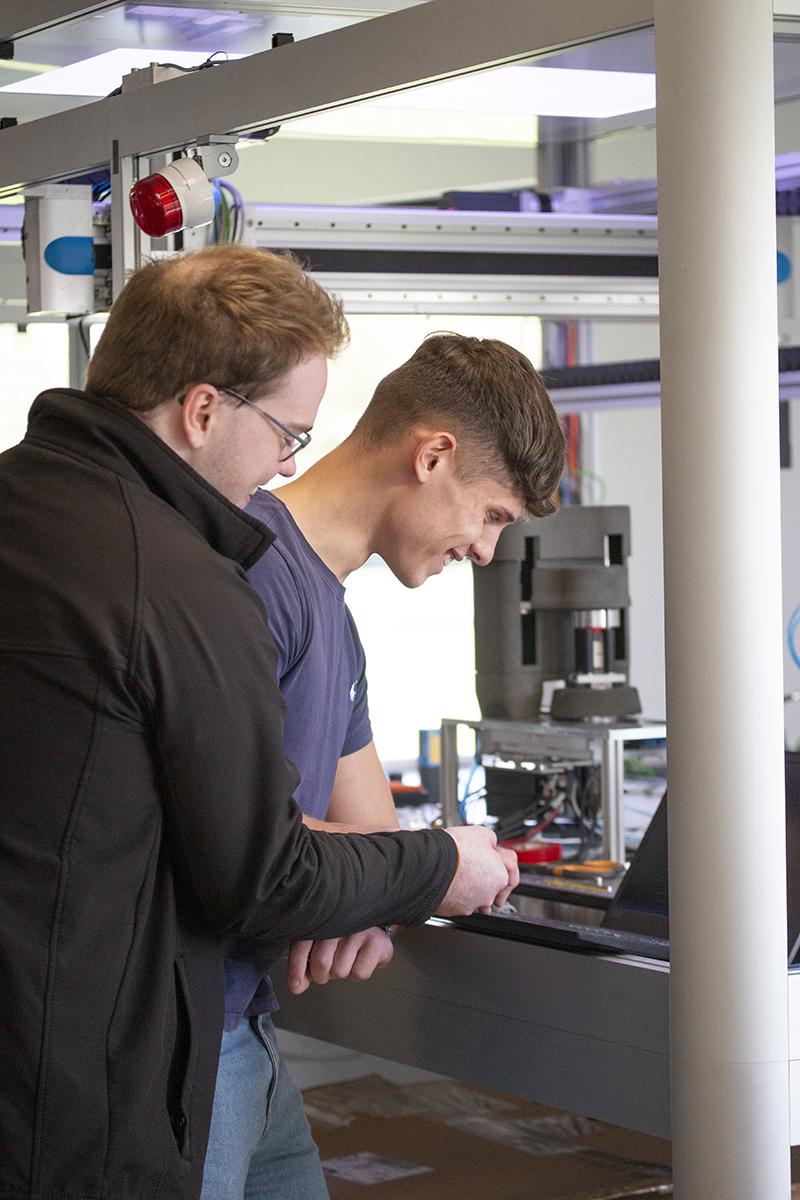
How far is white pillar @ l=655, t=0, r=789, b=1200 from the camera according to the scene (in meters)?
1.43

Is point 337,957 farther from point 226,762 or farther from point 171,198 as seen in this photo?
point 171,198

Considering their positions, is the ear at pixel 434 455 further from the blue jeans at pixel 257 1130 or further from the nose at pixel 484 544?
the blue jeans at pixel 257 1130

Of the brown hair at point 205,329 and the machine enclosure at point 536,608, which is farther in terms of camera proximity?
the machine enclosure at point 536,608

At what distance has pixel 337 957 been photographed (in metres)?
1.57

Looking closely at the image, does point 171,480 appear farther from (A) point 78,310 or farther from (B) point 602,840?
(B) point 602,840

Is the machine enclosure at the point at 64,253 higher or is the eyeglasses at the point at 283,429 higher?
the machine enclosure at the point at 64,253

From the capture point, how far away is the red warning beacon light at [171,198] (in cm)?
205

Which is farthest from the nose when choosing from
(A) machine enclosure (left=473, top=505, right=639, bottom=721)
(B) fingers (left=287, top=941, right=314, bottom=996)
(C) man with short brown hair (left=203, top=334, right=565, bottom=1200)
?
(A) machine enclosure (left=473, top=505, right=639, bottom=721)

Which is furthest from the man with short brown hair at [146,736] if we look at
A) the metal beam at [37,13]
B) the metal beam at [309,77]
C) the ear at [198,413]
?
the metal beam at [37,13]

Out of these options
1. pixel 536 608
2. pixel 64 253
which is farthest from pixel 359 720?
pixel 536 608

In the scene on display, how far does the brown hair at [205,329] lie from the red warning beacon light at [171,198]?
794 mm

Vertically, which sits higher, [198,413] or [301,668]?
[198,413]

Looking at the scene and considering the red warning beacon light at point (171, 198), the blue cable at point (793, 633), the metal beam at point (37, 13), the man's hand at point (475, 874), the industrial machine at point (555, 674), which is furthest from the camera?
the blue cable at point (793, 633)

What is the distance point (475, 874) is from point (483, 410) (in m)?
0.46
